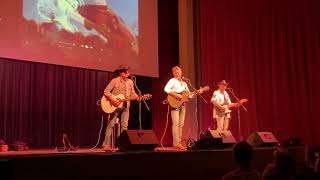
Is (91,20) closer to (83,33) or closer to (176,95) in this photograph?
(83,33)

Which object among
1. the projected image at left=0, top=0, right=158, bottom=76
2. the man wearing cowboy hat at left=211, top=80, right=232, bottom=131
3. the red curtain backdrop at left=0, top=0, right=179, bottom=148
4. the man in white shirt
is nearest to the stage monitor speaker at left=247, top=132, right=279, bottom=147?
the man wearing cowboy hat at left=211, top=80, right=232, bottom=131

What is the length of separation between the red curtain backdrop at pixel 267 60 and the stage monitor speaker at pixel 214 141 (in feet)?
9.46

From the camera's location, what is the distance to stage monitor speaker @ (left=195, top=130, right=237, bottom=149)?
6.11m

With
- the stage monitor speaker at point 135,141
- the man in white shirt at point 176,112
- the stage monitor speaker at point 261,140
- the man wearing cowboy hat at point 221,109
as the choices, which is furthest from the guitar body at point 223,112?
the stage monitor speaker at point 135,141

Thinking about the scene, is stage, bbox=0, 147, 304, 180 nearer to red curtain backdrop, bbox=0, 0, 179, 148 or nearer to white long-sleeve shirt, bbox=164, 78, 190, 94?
white long-sleeve shirt, bbox=164, 78, 190, 94

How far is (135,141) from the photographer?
537 cm

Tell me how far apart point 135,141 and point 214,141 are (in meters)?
1.43

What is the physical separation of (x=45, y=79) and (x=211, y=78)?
12.5 feet

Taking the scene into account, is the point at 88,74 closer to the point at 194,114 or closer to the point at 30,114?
the point at 30,114

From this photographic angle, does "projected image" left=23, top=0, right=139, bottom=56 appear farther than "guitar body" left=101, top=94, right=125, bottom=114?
Yes

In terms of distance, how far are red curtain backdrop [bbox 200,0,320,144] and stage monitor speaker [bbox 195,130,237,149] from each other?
288cm

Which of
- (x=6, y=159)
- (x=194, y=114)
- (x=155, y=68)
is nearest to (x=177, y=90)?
(x=155, y=68)

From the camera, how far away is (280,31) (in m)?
9.36

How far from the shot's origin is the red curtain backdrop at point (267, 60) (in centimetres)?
895
